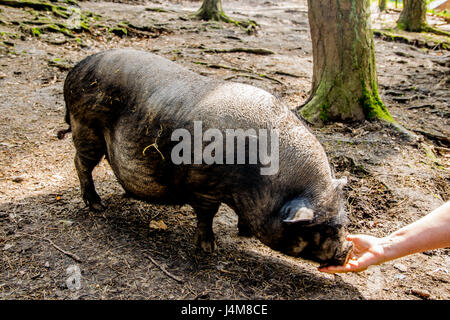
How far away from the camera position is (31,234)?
3.52 m

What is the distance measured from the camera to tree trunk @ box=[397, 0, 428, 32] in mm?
13727

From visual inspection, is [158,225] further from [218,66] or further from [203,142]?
[218,66]

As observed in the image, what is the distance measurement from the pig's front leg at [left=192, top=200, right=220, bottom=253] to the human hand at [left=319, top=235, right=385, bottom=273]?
3.49 feet

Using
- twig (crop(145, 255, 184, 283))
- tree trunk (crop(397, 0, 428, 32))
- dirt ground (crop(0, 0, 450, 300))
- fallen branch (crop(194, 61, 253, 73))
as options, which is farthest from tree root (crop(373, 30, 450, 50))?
twig (crop(145, 255, 184, 283))

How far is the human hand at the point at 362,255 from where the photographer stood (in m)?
2.91

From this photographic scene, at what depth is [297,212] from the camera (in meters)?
2.74

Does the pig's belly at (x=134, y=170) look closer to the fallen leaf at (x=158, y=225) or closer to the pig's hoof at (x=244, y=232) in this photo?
the fallen leaf at (x=158, y=225)

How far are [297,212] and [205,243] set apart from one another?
1133mm

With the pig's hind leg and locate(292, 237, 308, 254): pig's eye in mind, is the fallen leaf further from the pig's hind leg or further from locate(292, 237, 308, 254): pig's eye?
locate(292, 237, 308, 254): pig's eye

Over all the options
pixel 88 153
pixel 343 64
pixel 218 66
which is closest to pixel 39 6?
pixel 218 66

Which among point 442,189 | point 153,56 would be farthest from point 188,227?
point 442,189

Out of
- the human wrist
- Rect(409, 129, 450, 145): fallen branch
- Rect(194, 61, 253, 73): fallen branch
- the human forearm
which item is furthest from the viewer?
Rect(194, 61, 253, 73): fallen branch

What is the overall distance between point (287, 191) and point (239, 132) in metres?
0.63

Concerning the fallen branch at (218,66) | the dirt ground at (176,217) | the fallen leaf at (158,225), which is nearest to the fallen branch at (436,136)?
the dirt ground at (176,217)
